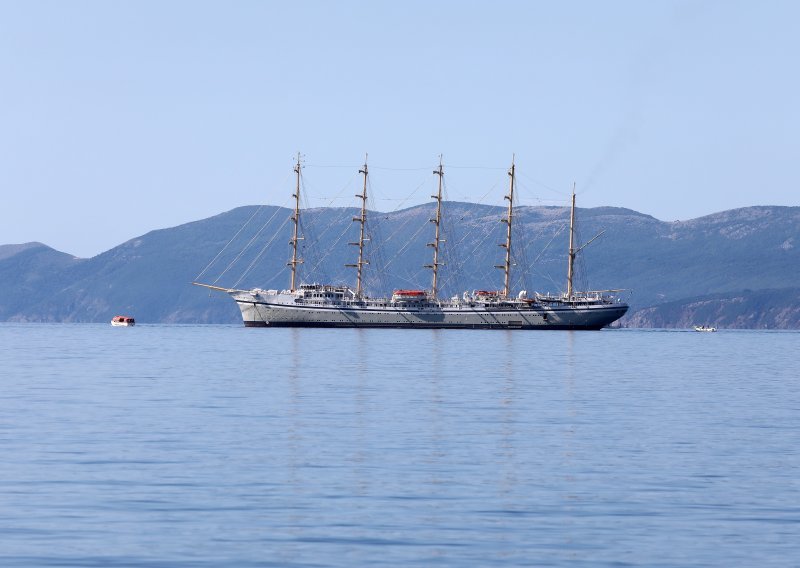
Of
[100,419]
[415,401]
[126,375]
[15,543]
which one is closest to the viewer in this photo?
[15,543]

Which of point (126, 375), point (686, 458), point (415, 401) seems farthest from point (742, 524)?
point (126, 375)

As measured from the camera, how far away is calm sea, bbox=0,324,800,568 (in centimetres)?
2559

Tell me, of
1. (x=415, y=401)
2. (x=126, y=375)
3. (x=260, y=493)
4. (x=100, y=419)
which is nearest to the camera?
(x=260, y=493)

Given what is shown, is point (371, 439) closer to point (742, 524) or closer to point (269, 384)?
point (742, 524)

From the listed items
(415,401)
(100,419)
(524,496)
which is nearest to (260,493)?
(524,496)

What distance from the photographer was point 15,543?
25.7 metres

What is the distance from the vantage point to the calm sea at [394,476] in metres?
25.6

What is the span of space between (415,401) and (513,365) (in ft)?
130

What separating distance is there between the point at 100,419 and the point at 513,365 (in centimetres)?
5173

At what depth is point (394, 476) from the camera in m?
34.2

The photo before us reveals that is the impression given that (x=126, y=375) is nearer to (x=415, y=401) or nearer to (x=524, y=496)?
(x=415, y=401)

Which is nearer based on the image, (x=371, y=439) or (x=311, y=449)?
(x=311, y=449)

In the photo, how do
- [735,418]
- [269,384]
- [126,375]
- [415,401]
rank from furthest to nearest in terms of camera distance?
1. [126,375]
2. [269,384]
3. [415,401]
4. [735,418]

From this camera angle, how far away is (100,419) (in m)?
48.6
